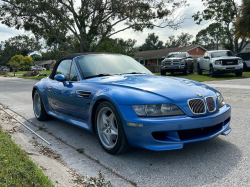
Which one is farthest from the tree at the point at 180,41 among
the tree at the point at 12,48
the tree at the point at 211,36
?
the tree at the point at 12,48

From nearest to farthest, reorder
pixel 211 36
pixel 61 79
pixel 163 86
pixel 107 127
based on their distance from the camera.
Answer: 1. pixel 163 86
2. pixel 107 127
3. pixel 61 79
4. pixel 211 36

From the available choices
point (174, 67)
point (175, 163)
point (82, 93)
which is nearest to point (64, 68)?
point (82, 93)

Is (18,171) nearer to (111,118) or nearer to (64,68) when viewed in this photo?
→ (111,118)

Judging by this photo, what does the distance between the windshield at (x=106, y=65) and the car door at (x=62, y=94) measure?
1.13ft

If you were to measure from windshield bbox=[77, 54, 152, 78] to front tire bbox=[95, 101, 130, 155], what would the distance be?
961mm

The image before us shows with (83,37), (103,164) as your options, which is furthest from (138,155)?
(83,37)

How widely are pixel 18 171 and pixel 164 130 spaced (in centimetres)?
164

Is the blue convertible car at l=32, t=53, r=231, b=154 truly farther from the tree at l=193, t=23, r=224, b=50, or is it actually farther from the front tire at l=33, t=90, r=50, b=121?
the tree at l=193, t=23, r=224, b=50

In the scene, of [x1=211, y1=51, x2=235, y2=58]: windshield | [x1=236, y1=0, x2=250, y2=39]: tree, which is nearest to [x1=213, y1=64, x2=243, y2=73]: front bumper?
[x1=211, y1=51, x2=235, y2=58]: windshield

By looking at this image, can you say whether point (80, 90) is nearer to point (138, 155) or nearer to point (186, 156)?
point (138, 155)

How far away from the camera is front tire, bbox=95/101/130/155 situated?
324cm

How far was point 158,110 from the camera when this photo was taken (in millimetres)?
3051

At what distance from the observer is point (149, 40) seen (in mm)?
88250

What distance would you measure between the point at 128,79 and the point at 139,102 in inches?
35.5
